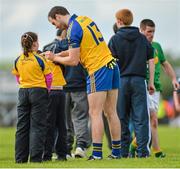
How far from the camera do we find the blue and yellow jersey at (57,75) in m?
12.0

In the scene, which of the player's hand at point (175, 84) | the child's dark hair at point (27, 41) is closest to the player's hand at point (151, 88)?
the player's hand at point (175, 84)

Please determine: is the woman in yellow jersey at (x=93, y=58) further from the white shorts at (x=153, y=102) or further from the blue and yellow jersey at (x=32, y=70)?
the white shorts at (x=153, y=102)

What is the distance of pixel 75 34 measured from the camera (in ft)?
37.2

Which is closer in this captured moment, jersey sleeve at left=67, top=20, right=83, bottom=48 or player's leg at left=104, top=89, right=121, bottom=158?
jersey sleeve at left=67, top=20, right=83, bottom=48

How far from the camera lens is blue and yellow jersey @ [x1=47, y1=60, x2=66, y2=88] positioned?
1202 cm

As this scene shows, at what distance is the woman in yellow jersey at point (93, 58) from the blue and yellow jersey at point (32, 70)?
0.16 meters

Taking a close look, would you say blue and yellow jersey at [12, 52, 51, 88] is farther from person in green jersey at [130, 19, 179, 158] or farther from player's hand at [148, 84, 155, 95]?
person in green jersey at [130, 19, 179, 158]

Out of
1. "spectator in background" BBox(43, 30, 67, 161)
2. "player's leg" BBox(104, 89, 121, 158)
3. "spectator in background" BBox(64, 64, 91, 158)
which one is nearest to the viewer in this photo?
"player's leg" BBox(104, 89, 121, 158)

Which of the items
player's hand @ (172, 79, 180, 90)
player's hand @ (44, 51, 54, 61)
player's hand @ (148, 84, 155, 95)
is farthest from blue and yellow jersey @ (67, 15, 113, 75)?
player's hand @ (172, 79, 180, 90)

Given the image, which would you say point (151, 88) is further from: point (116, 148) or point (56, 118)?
point (56, 118)

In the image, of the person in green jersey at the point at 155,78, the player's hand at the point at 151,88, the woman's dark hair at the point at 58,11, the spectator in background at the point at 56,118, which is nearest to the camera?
the woman's dark hair at the point at 58,11

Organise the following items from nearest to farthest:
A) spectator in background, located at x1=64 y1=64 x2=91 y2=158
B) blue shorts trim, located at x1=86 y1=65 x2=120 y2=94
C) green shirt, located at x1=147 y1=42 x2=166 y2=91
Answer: blue shorts trim, located at x1=86 y1=65 x2=120 y2=94 → green shirt, located at x1=147 y1=42 x2=166 y2=91 → spectator in background, located at x1=64 y1=64 x2=91 y2=158

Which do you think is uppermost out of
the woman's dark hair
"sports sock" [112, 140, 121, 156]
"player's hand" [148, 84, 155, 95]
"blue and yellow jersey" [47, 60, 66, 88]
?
the woman's dark hair

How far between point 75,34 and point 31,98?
3.67 ft
